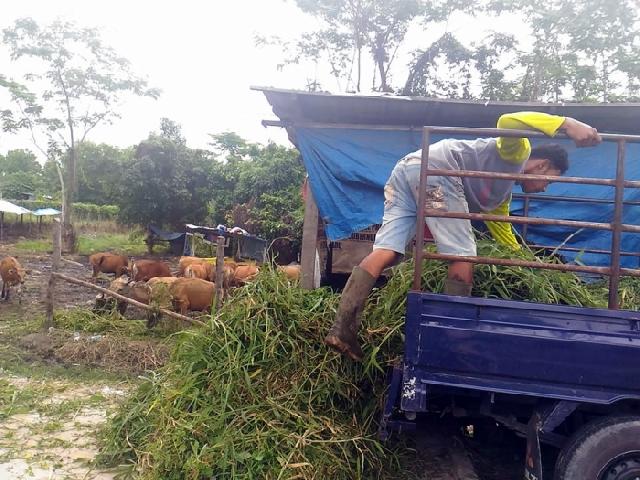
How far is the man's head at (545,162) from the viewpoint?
362cm

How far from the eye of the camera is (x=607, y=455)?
2.90 meters

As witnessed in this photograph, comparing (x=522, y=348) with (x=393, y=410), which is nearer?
(x=522, y=348)

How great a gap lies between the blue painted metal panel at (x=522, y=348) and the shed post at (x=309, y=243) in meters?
2.49

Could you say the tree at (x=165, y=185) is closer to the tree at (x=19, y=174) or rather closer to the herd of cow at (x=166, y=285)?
the herd of cow at (x=166, y=285)

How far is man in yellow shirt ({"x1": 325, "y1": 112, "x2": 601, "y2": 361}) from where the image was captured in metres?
3.49

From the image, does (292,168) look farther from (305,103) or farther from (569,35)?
(305,103)

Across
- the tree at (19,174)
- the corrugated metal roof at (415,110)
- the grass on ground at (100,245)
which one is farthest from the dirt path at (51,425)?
the tree at (19,174)

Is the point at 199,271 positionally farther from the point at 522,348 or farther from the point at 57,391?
the point at 522,348

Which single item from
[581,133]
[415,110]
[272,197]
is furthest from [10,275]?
[581,133]

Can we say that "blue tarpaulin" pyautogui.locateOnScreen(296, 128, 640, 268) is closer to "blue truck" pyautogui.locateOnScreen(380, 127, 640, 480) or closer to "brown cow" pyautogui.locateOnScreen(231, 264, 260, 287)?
"blue truck" pyautogui.locateOnScreen(380, 127, 640, 480)

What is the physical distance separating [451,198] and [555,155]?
2.41ft

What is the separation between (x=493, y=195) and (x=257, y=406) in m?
A: 2.11

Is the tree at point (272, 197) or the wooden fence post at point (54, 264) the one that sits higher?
the tree at point (272, 197)

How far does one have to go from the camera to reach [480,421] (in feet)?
13.6
